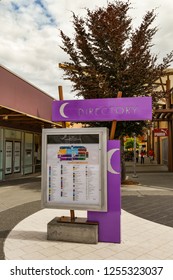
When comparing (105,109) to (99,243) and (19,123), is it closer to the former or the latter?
(99,243)

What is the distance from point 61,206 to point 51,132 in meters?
1.39

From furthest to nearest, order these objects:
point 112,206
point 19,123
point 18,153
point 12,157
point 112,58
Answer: point 18,153 → point 19,123 → point 12,157 → point 112,58 → point 112,206

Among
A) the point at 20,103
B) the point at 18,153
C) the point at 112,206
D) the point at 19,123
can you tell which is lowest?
the point at 112,206

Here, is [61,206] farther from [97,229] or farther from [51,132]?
[51,132]

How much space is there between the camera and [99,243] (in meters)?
4.68

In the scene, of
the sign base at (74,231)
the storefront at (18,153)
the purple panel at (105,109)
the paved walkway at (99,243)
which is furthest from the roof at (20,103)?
the sign base at (74,231)

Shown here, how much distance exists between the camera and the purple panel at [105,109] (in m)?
4.66

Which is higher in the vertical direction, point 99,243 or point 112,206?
point 112,206

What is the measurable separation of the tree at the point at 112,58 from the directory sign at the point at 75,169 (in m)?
6.31

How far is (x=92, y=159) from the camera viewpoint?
4.72m

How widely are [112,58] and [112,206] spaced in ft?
27.2

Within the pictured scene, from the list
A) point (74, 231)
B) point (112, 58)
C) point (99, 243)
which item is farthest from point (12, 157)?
point (99, 243)

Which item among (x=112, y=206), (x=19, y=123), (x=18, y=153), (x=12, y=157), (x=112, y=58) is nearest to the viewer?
(x=112, y=206)
